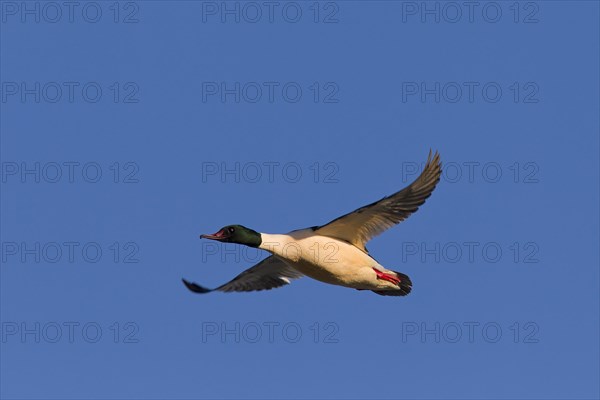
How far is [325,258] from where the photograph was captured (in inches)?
750

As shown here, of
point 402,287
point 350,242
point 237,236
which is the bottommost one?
point 402,287

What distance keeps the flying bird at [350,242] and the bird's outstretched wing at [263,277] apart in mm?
2067

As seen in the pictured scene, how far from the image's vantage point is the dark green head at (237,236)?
19797mm

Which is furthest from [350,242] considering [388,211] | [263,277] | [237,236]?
[263,277]

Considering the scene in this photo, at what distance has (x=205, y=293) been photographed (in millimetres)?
20391

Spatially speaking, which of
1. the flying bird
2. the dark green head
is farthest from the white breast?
the dark green head

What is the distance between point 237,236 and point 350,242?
2.02 meters

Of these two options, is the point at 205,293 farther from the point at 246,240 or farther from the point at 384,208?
the point at 384,208

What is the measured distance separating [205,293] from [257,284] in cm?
228

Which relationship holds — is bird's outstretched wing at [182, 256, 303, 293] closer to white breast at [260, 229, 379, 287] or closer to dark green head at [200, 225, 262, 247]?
dark green head at [200, 225, 262, 247]

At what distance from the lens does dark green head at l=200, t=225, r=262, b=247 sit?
779 inches

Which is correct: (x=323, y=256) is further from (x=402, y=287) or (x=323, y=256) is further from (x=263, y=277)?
(x=263, y=277)

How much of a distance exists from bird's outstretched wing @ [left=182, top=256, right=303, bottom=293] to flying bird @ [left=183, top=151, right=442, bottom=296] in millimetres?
2067

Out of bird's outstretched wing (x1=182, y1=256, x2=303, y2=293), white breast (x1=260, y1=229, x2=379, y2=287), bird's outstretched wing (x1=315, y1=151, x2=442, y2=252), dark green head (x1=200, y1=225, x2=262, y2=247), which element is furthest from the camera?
bird's outstretched wing (x1=182, y1=256, x2=303, y2=293)
